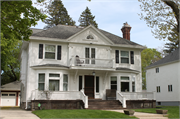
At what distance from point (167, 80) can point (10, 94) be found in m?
25.1

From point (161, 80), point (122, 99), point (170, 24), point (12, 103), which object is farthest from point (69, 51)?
point (12, 103)

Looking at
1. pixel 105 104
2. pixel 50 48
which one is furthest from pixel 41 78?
pixel 105 104

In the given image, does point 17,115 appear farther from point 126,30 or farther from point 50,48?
point 126,30

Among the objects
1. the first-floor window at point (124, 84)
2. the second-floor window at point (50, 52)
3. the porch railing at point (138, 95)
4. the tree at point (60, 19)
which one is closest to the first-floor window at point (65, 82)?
the second-floor window at point (50, 52)

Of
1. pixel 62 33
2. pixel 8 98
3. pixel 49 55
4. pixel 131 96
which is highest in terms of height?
A: pixel 62 33

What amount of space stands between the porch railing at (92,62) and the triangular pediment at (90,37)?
78.5 inches

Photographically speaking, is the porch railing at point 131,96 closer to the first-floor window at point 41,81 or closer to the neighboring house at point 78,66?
the neighboring house at point 78,66

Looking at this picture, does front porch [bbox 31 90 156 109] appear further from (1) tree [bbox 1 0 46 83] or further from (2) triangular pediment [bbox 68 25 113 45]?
(1) tree [bbox 1 0 46 83]

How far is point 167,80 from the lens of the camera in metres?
30.1

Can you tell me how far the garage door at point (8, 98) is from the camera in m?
35.9

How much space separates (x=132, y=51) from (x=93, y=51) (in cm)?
455

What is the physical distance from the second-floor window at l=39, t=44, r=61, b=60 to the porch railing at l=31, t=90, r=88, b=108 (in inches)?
148

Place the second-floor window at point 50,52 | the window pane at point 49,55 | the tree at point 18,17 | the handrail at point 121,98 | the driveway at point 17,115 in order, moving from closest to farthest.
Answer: the tree at point 18,17
the driveway at point 17,115
the handrail at point 121,98
the second-floor window at point 50,52
the window pane at point 49,55

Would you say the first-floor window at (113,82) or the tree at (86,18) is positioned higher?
the tree at (86,18)
